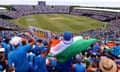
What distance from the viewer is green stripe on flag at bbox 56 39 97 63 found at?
5.88 metres

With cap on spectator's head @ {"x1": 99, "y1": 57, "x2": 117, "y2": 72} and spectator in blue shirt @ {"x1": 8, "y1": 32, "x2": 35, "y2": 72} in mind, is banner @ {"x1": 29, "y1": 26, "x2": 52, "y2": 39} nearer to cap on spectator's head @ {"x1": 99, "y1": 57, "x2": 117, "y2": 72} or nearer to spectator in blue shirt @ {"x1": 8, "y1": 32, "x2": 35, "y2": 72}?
spectator in blue shirt @ {"x1": 8, "y1": 32, "x2": 35, "y2": 72}

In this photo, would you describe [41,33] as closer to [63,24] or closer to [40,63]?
[40,63]

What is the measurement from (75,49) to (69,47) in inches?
5.3

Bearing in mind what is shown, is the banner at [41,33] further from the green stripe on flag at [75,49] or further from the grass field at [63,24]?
the grass field at [63,24]

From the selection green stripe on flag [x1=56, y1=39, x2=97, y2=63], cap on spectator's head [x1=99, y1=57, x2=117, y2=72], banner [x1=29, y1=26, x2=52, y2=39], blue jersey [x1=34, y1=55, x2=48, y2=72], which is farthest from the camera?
blue jersey [x1=34, y1=55, x2=48, y2=72]

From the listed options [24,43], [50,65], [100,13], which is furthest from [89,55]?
[100,13]

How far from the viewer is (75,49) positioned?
5.95 metres

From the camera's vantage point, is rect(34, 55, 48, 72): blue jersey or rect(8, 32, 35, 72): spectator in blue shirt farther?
rect(34, 55, 48, 72): blue jersey

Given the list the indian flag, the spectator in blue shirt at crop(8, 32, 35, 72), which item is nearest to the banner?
the spectator in blue shirt at crop(8, 32, 35, 72)

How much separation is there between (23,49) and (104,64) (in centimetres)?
165

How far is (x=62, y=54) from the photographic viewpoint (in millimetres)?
6102

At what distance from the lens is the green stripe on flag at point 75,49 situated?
5.88 metres

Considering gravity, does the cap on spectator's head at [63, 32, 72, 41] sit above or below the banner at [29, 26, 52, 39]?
below

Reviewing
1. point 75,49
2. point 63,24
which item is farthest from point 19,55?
point 63,24
